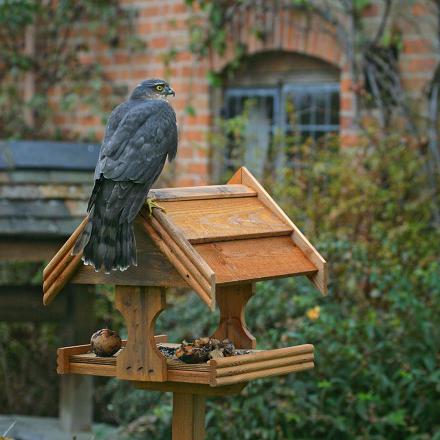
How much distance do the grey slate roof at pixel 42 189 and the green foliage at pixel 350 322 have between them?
85cm

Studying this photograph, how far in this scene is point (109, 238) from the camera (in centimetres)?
316

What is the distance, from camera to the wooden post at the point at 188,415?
3408 millimetres

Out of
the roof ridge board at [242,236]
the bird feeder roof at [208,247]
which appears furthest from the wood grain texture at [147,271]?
the roof ridge board at [242,236]

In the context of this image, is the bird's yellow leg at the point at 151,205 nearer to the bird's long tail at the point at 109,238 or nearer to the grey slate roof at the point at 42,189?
the bird's long tail at the point at 109,238

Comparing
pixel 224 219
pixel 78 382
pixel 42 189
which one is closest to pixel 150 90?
pixel 224 219

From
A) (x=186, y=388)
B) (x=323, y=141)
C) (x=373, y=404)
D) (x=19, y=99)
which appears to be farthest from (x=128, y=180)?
(x=19, y=99)

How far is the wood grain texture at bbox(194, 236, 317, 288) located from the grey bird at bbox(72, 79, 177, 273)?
237mm

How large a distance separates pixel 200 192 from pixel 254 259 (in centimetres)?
29

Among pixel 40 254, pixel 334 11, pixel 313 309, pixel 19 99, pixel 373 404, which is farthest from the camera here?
pixel 19 99

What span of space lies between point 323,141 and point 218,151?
3.84ft

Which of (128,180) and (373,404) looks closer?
(128,180)

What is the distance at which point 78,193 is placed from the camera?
6.15 meters

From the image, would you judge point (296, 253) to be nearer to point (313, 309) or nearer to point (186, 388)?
point (186, 388)

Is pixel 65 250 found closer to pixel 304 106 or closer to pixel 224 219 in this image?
pixel 224 219
